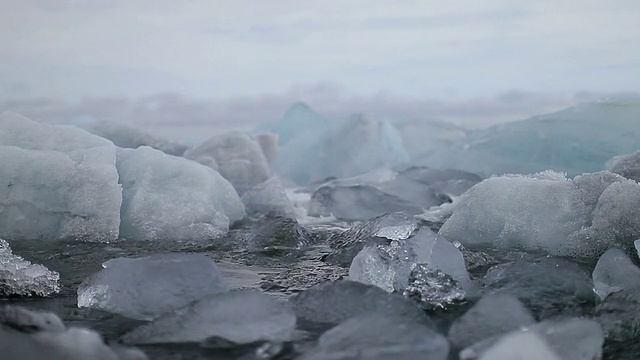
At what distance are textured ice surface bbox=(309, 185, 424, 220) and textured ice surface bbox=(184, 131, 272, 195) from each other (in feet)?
3.72

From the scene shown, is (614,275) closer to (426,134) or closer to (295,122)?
(426,134)

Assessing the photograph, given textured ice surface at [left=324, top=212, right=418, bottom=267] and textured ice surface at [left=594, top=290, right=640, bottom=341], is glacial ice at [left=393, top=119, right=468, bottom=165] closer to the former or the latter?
textured ice surface at [left=324, top=212, right=418, bottom=267]

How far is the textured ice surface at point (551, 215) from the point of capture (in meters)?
2.36

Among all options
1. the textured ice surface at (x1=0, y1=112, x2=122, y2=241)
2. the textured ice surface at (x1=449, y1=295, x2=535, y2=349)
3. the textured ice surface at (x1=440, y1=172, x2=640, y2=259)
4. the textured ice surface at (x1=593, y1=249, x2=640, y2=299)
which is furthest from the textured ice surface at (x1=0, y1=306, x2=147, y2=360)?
the textured ice surface at (x1=440, y1=172, x2=640, y2=259)

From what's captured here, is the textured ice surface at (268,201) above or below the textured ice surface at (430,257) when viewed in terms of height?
below

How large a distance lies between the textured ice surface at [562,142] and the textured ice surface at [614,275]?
3.18 meters

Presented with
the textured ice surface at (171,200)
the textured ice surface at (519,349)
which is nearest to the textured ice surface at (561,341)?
the textured ice surface at (519,349)

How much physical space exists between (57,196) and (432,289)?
71.5 inches

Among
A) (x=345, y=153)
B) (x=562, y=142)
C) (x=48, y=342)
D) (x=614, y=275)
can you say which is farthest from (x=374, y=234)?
(x=345, y=153)

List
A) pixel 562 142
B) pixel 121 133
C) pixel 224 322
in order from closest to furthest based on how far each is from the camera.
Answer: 1. pixel 224 322
2. pixel 562 142
3. pixel 121 133

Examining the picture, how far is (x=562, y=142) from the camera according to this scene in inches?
207

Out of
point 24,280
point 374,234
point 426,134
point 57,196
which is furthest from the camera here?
point 426,134

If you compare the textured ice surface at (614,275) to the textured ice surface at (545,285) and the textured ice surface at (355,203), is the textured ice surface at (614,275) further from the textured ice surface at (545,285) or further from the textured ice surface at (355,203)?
the textured ice surface at (355,203)

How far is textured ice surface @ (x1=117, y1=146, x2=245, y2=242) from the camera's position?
2941 millimetres
